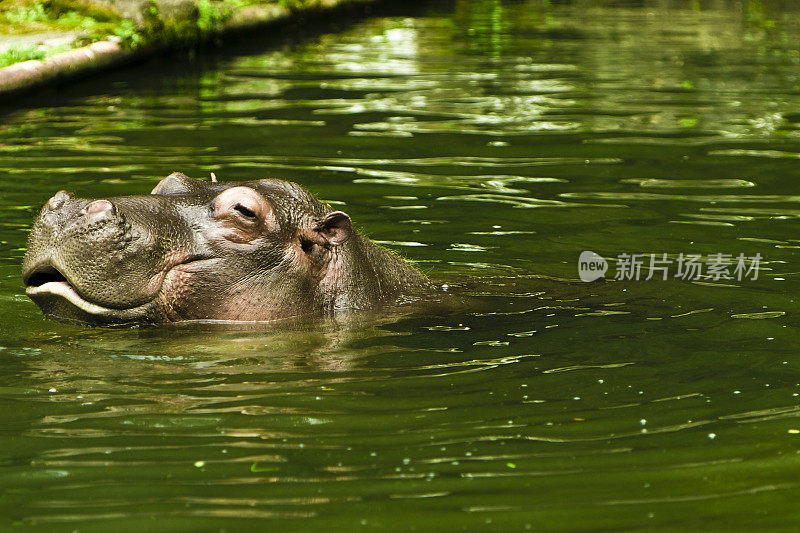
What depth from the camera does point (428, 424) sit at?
4.59 m

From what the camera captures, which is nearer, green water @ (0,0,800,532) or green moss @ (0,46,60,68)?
green water @ (0,0,800,532)

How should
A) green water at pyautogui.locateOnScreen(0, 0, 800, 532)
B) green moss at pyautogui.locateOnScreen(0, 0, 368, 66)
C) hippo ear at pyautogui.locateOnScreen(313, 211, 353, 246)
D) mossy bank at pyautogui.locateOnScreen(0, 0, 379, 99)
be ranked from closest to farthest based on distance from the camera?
green water at pyautogui.locateOnScreen(0, 0, 800, 532) < hippo ear at pyautogui.locateOnScreen(313, 211, 353, 246) < mossy bank at pyautogui.locateOnScreen(0, 0, 379, 99) < green moss at pyautogui.locateOnScreen(0, 0, 368, 66)

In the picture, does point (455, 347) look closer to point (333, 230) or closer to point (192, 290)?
point (333, 230)

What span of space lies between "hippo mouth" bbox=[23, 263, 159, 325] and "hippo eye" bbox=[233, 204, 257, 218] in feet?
1.89

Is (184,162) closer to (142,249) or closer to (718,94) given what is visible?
(142,249)

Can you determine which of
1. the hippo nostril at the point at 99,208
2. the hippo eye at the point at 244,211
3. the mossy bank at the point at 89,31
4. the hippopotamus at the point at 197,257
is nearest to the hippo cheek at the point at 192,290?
the hippopotamus at the point at 197,257

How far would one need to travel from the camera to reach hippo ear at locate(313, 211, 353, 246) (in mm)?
5848

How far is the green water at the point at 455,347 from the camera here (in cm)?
388

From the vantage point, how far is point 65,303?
548cm

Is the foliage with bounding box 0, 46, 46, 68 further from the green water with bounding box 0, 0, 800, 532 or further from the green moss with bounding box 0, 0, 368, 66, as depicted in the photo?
the green moss with bounding box 0, 0, 368, 66

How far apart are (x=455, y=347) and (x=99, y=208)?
5.65 ft

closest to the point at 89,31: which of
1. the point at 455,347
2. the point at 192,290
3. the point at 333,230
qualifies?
the point at 333,230

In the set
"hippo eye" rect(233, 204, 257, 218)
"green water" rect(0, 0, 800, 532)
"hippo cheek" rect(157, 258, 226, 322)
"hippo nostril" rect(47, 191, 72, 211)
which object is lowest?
"green water" rect(0, 0, 800, 532)

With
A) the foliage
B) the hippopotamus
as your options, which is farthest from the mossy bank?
the hippopotamus
